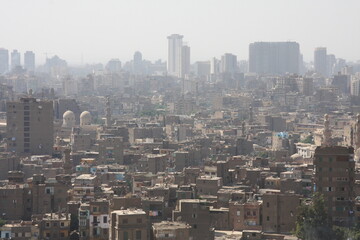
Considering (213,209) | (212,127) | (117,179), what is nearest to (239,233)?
(213,209)

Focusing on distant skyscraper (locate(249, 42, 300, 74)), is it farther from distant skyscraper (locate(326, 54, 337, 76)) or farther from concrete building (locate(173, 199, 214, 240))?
concrete building (locate(173, 199, 214, 240))

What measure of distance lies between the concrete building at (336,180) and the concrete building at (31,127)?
974 inches

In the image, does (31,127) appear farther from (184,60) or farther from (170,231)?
(184,60)

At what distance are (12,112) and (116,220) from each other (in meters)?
27.4

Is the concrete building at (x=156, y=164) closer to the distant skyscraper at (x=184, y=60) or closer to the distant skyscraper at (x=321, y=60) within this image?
the distant skyscraper at (x=321, y=60)

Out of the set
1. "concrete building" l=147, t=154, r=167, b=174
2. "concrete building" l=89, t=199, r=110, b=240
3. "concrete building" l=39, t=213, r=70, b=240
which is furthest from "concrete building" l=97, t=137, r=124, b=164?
"concrete building" l=89, t=199, r=110, b=240

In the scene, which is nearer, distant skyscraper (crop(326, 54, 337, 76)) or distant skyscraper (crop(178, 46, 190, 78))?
distant skyscraper (crop(326, 54, 337, 76))

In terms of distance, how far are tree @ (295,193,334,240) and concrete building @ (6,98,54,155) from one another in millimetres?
24947

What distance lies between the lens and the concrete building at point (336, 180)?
83.0 feet

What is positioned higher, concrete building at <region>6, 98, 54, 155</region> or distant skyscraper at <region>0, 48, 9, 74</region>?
distant skyscraper at <region>0, 48, 9, 74</region>

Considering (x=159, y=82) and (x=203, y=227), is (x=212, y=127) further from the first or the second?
(x=159, y=82)

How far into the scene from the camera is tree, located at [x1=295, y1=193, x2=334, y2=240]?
79.9 ft

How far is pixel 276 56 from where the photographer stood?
174 metres

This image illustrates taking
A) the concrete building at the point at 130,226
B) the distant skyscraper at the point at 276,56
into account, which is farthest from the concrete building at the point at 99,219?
the distant skyscraper at the point at 276,56
